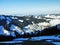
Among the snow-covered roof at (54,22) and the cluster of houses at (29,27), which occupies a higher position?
the snow-covered roof at (54,22)

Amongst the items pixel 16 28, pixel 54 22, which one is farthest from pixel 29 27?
pixel 54 22

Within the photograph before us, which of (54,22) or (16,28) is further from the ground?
(54,22)

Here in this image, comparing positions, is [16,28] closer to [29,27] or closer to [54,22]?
[29,27]

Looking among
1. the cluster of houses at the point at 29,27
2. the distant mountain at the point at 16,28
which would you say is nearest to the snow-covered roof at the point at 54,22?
the cluster of houses at the point at 29,27

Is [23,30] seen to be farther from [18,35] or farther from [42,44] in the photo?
[42,44]

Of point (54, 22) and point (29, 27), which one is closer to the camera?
point (29, 27)

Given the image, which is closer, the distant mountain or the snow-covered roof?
the distant mountain

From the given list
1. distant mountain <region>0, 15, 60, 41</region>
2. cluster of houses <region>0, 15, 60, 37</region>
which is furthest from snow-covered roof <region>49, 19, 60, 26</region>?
distant mountain <region>0, 15, 60, 41</region>

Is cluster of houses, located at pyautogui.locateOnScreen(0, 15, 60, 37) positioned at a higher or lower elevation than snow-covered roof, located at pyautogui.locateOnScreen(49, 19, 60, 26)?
lower

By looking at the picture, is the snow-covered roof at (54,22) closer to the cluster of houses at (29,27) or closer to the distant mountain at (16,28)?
the cluster of houses at (29,27)

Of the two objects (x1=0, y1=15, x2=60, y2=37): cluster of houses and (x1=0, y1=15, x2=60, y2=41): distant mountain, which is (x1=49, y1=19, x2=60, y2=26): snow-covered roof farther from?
(x1=0, y1=15, x2=60, y2=41): distant mountain

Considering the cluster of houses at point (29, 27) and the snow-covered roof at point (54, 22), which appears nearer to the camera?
the cluster of houses at point (29, 27)

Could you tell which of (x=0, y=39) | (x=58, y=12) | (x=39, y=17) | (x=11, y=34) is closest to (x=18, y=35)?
(x=11, y=34)

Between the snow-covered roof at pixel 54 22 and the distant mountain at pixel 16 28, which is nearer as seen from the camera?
the distant mountain at pixel 16 28
